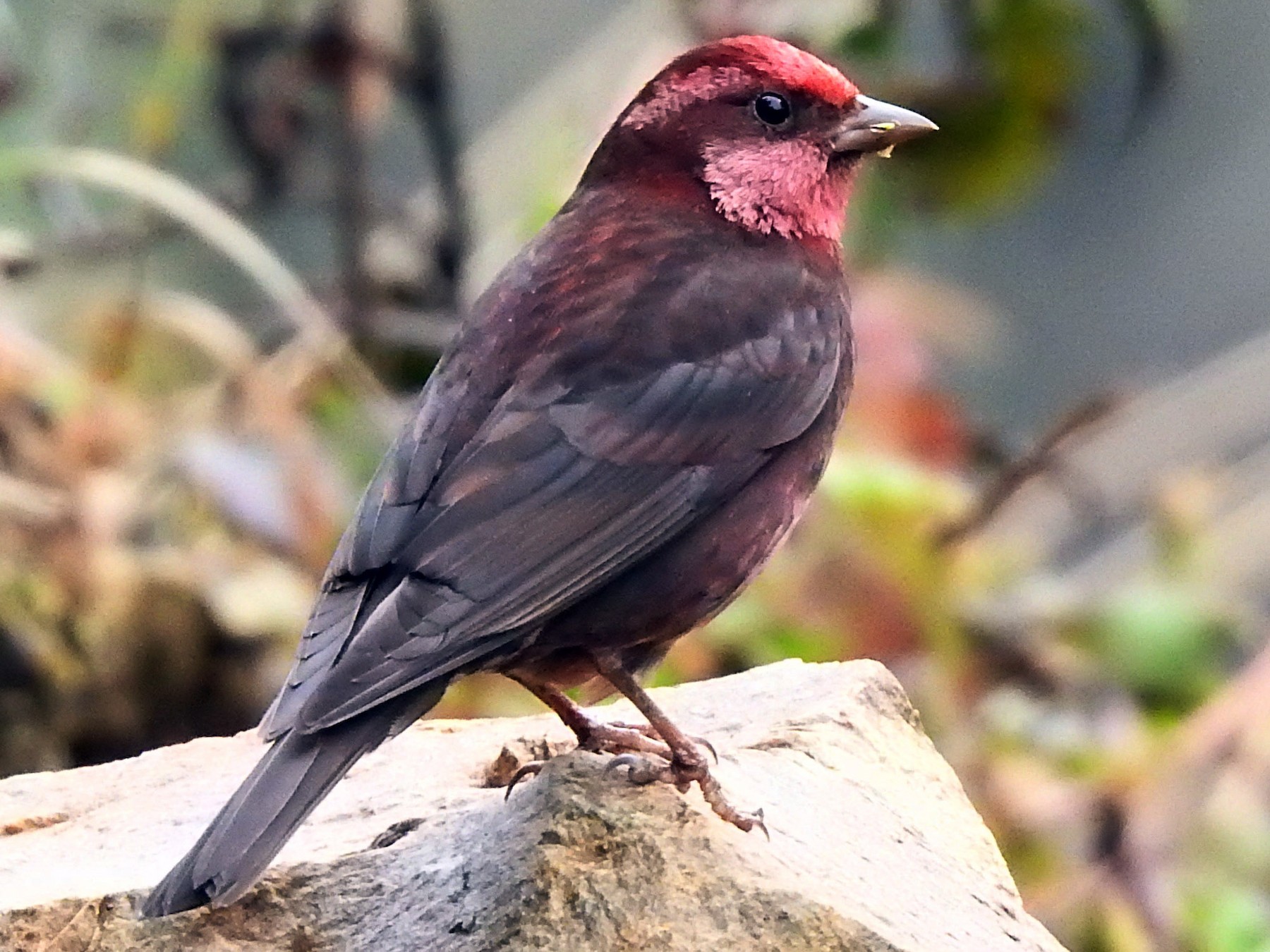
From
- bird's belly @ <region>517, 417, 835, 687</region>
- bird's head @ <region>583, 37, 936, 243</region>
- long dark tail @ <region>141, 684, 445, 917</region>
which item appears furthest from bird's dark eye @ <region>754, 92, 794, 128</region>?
long dark tail @ <region>141, 684, 445, 917</region>

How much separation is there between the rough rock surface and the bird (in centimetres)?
15

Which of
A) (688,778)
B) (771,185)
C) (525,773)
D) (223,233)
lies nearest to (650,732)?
(525,773)

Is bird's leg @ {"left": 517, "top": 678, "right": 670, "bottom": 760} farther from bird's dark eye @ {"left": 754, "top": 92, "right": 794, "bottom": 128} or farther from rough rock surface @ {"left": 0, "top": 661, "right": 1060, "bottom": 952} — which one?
bird's dark eye @ {"left": 754, "top": 92, "right": 794, "bottom": 128}

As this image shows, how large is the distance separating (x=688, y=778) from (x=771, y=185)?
0.95 meters

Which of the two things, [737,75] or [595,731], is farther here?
[737,75]

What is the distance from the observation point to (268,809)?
7.25ft

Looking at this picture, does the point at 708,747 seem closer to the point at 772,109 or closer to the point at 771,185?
the point at 771,185

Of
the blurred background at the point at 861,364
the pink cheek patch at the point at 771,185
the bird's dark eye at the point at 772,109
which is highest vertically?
the bird's dark eye at the point at 772,109

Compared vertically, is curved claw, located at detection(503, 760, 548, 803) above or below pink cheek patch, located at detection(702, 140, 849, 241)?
below

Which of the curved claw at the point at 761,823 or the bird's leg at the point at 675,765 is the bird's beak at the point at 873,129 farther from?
the curved claw at the point at 761,823

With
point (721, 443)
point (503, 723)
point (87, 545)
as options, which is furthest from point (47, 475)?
point (721, 443)

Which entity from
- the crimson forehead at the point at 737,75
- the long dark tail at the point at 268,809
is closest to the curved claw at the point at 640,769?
the long dark tail at the point at 268,809

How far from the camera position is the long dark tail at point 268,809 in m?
2.15

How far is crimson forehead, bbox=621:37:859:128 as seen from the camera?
2971 millimetres
